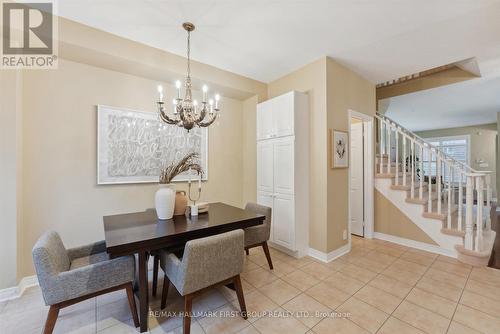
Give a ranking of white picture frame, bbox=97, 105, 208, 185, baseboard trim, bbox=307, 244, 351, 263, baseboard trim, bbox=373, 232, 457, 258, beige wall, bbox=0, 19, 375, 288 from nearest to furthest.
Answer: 1. beige wall, bbox=0, 19, 375, 288
2. white picture frame, bbox=97, 105, 208, 185
3. baseboard trim, bbox=307, 244, 351, 263
4. baseboard trim, bbox=373, 232, 457, 258

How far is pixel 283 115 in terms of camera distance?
3.13m

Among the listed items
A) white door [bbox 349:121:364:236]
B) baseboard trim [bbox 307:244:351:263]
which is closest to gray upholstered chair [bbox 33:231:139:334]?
baseboard trim [bbox 307:244:351:263]

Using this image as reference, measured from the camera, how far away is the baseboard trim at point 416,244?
9.98 ft

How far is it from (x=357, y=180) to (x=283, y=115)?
1983 mm

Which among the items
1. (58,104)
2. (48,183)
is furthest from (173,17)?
(48,183)

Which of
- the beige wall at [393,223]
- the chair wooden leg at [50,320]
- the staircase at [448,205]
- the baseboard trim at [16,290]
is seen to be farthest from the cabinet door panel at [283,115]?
the baseboard trim at [16,290]

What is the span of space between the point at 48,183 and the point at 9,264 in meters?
0.83

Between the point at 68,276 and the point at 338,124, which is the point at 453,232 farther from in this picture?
the point at 68,276

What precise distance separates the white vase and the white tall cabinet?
1613 mm

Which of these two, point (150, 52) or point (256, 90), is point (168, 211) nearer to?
point (150, 52)

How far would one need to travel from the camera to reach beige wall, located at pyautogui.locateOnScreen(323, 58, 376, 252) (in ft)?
9.75

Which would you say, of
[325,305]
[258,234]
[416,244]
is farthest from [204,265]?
[416,244]

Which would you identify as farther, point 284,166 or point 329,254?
point 284,166

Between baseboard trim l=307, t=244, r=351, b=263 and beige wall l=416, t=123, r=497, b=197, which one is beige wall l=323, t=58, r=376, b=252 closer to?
baseboard trim l=307, t=244, r=351, b=263
